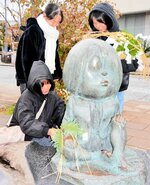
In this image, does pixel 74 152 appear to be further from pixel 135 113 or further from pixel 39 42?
pixel 135 113

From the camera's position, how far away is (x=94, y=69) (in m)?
2.05

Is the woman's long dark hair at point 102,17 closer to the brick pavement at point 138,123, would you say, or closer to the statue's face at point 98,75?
the statue's face at point 98,75

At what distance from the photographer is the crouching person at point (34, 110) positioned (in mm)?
2510

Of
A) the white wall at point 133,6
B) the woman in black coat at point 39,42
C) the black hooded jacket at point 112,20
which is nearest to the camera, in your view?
the black hooded jacket at point 112,20

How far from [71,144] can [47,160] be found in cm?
38

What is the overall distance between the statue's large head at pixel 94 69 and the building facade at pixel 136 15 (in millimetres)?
18639

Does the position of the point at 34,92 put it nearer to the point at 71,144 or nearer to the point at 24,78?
the point at 71,144

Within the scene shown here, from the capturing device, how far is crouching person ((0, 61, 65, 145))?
8.23ft

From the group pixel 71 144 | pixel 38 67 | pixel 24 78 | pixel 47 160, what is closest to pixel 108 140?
pixel 71 144

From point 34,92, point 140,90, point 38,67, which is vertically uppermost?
point 38,67

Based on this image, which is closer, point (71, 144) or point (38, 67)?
point (71, 144)

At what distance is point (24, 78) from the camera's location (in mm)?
3676

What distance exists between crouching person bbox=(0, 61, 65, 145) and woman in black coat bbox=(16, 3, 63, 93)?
2.73 ft

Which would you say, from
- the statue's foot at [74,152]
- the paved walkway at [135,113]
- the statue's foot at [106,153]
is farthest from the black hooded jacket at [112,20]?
the statue's foot at [74,152]
